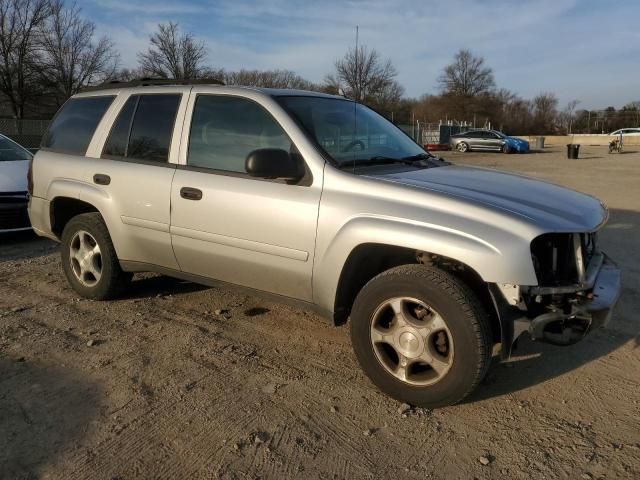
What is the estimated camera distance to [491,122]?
6794 cm

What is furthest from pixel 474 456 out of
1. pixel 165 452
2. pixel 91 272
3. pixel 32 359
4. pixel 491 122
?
pixel 491 122

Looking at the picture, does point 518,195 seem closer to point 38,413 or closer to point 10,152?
point 38,413

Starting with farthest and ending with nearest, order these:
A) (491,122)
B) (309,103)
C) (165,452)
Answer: (491,122), (309,103), (165,452)

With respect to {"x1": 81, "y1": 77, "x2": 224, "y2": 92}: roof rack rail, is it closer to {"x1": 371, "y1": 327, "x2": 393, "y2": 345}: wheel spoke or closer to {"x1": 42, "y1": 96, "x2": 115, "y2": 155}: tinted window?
{"x1": 42, "y1": 96, "x2": 115, "y2": 155}: tinted window

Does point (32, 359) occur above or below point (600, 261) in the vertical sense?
below

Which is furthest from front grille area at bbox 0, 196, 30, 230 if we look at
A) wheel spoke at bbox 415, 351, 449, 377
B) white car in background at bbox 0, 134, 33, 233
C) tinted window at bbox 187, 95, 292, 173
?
wheel spoke at bbox 415, 351, 449, 377

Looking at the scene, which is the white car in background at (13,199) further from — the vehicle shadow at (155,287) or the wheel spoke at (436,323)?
the wheel spoke at (436,323)

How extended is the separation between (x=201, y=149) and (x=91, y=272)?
167 cm

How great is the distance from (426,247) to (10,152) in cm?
742

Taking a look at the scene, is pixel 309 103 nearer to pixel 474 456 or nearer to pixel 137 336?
pixel 137 336

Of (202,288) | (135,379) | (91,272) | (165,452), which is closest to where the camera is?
(165,452)

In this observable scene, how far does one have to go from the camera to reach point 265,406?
3.11m

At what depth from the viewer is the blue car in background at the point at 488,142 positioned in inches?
1366

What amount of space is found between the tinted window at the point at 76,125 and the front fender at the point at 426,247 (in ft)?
8.64
